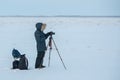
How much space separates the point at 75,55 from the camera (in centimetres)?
1491

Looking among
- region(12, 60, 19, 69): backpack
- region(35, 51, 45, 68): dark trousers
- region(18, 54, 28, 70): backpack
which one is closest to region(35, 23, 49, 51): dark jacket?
region(35, 51, 45, 68): dark trousers

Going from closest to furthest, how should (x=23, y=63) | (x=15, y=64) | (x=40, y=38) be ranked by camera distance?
1. (x=40, y=38)
2. (x=23, y=63)
3. (x=15, y=64)

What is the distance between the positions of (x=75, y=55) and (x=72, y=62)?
152 cm

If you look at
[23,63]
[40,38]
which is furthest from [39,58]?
[40,38]

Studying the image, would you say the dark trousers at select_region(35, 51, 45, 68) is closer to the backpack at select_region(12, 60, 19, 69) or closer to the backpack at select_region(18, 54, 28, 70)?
the backpack at select_region(18, 54, 28, 70)

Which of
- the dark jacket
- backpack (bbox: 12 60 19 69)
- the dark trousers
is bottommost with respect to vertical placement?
backpack (bbox: 12 60 19 69)

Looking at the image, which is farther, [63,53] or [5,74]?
[63,53]

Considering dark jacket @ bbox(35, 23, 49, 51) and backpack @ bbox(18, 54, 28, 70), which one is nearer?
dark jacket @ bbox(35, 23, 49, 51)

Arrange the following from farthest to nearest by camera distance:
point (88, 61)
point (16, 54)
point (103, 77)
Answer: point (88, 61), point (16, 54), point (103, 77)

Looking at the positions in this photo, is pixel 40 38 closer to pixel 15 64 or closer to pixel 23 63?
pixel 23 63

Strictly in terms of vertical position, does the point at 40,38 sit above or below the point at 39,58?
above

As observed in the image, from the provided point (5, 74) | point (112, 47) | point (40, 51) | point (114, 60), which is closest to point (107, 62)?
point (114, 60)

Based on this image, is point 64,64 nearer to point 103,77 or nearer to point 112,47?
point 103,77

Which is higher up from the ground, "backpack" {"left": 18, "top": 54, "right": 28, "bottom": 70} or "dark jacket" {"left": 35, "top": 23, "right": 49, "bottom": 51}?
"dark jacket" {"left": 35, "top": 23, "right": 49, "bottom": 51}
